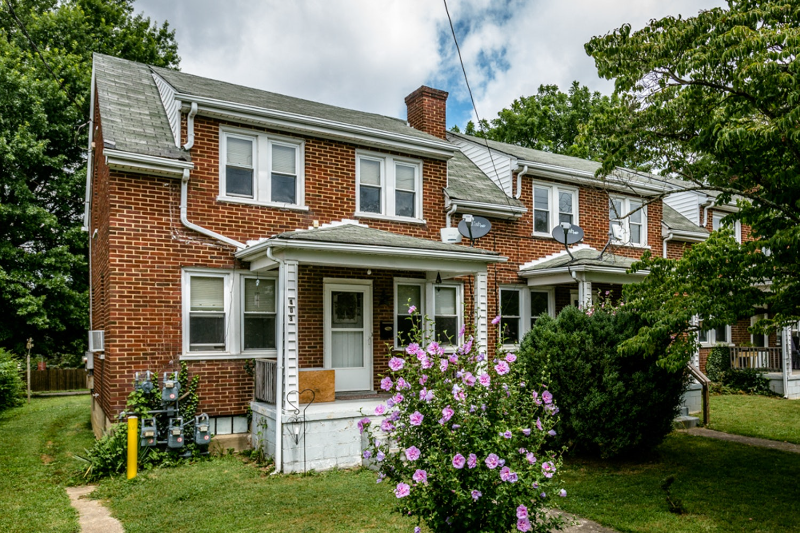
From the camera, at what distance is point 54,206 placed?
21.7m

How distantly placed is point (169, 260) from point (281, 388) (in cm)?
308

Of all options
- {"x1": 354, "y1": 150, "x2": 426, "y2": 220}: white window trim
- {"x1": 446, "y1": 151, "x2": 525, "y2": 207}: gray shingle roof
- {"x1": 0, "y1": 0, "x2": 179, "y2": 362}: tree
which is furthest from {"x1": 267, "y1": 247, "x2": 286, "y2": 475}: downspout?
{"x1": 0, "y1": 0, "x2": 179, "y2": 362}: tree

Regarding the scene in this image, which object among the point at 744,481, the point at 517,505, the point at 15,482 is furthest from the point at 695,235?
the point at 15,482

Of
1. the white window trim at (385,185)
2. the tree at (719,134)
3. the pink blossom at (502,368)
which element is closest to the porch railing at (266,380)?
the white window trim at (385,185)

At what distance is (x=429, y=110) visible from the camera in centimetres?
1576

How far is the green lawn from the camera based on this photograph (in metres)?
11.9

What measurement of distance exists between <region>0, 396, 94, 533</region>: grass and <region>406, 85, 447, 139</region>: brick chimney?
10.4 meters

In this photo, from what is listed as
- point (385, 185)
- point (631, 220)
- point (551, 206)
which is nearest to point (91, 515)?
point (385, 185)

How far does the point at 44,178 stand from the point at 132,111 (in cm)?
1244

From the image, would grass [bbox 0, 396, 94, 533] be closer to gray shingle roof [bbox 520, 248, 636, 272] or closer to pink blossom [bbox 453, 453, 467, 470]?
pink blossom [bbox 453, 453, 467, 470]

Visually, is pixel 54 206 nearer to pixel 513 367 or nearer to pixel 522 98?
pixel 513 367

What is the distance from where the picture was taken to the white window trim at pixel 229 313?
1045 cm

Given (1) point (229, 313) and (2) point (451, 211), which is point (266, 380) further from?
(2) point (451, 211)

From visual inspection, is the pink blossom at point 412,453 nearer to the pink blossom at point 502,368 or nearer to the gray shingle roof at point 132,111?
the pink blossom at point 502,368
